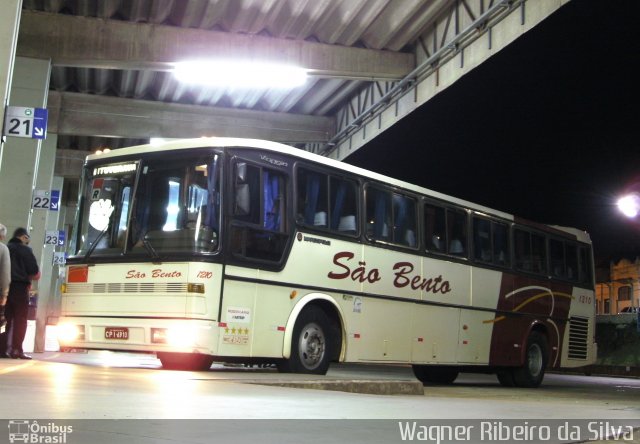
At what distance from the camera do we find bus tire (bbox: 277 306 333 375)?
10070 mm

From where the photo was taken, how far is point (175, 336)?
9.12m

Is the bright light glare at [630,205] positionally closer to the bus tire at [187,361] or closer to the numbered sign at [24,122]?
the bus tire at [187,361]

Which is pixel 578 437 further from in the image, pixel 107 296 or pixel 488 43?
pixel 488 43

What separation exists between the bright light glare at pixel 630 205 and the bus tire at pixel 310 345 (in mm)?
5032

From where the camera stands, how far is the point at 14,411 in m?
4.61

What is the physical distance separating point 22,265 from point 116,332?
7.77ft

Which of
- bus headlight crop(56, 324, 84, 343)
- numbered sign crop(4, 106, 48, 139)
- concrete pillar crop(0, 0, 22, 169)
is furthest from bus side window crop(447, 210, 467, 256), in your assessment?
concrete pillar crop(0, 0, 22, 169)

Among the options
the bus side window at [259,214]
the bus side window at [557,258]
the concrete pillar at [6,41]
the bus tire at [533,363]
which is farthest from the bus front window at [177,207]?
the bus side window at [557,258]

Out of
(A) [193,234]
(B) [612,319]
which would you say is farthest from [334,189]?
(B) [612,319]

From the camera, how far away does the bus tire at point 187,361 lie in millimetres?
9445

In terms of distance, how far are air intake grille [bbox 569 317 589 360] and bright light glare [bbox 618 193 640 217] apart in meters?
6.05

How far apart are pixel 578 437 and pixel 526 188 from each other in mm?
36707

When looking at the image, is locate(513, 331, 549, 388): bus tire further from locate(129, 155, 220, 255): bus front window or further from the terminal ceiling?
locate(129, 155, 220, 255): bus front window

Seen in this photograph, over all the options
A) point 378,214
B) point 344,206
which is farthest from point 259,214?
point 378,214
